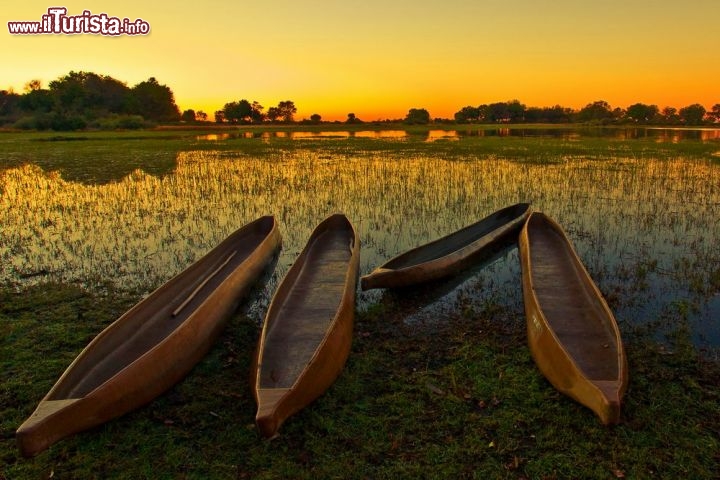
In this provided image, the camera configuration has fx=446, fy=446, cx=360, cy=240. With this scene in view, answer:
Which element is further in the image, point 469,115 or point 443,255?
point 469,115

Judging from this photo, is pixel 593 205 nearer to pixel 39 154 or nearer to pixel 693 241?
pixel 693 241

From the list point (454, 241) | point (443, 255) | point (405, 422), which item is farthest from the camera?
point (454, 241)

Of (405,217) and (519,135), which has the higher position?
Result: (519,135)

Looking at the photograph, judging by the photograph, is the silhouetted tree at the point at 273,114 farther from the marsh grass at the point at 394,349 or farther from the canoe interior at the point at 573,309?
the canoe interior at the point at 573,309

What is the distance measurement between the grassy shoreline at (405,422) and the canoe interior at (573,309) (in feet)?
1.31

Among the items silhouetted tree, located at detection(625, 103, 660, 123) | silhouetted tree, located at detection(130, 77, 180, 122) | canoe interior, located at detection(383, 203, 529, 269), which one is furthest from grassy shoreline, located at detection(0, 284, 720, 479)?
silhouetted tree, located at detection(625, 103, 660, 123)

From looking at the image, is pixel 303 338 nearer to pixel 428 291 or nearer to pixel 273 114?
pixel 428 291

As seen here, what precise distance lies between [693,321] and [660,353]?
1279 millimetres

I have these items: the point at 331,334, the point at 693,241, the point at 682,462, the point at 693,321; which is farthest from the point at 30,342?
the point at 693,241

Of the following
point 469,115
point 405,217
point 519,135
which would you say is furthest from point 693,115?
point 405,217

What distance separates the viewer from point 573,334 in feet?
17.4

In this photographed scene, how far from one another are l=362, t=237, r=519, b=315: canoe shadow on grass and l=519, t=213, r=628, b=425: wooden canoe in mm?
911

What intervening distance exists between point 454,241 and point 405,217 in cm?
243

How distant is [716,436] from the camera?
13.0ft
